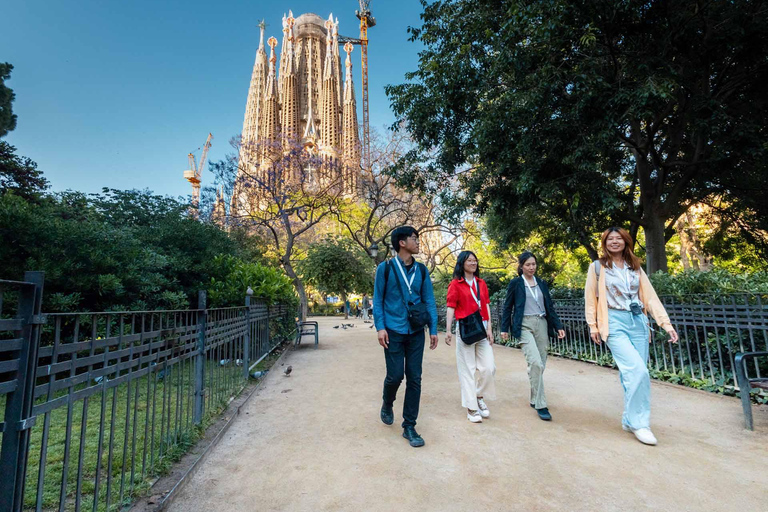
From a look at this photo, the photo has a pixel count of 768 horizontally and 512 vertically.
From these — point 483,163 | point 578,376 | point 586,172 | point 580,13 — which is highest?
point 580,13

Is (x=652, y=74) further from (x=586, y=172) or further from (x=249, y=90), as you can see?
(x=249, y=90)

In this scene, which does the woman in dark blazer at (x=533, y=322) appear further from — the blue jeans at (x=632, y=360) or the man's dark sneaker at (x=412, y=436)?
the man's dark sneaker at (x=412, y=436)

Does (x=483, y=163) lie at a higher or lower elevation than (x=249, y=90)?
lower

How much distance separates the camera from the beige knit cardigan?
145 inches

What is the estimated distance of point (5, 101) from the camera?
1125 centimetres

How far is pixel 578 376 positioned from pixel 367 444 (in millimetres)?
4495

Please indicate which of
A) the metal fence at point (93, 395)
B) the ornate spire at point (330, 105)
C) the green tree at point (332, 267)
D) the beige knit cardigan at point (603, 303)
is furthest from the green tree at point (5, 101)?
the ornate spire at point (330, 105)

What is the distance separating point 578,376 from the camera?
21.3 feet

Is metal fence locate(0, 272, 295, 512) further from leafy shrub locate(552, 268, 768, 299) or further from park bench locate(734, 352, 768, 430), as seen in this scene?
leafy shrub locate(552, 268, 768, 299)

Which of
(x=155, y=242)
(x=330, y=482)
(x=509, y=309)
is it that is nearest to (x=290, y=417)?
(x=330, y=482)

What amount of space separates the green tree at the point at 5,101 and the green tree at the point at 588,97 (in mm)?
10934

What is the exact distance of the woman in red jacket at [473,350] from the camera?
13.8 ft

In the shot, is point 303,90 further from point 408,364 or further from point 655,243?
point 408,364

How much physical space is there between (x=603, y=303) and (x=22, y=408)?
421cm
